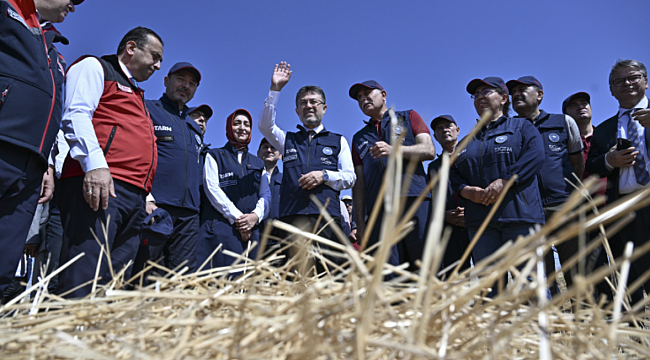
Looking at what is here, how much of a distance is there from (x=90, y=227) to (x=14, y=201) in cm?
31

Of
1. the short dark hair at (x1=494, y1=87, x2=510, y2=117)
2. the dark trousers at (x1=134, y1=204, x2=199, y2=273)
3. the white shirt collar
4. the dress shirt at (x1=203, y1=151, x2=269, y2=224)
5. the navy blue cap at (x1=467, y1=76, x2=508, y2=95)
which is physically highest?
the navy blue cap at (x1=467, y1=76, x2=508, y2=95)

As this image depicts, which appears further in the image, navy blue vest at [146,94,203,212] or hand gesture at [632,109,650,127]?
navy blue vest at [146,94,203,212]

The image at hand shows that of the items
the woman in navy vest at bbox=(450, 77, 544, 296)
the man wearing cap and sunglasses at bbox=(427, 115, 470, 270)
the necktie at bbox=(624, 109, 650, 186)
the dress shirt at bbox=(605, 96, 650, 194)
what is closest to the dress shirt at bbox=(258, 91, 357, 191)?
Answer: the man wearing cap and sunglasses at bbox=(427, 115, 470, 270)

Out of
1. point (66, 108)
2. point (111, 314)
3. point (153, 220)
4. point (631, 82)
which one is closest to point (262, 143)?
point (153, 220)

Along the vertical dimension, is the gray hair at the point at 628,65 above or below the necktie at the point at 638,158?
above

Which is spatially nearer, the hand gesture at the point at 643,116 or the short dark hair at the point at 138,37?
the hand gesture at the point at 643,116

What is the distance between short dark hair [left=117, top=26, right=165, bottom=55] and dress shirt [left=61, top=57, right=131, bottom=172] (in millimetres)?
407

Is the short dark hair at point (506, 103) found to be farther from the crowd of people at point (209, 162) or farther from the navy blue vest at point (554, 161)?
the navy blue vest at point (554, 161)

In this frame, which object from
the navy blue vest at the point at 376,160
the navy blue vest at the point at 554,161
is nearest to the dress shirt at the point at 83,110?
the navy blue vest at the point at 376,160

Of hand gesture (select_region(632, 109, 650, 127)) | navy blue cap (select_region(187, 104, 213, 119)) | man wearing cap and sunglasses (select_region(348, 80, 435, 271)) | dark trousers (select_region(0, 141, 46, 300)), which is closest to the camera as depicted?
dark trousers (select_region(0, 141, 46, 300))

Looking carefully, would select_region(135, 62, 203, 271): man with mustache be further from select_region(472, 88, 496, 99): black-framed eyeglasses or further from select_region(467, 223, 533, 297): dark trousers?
select_region(472, 88, 496, 99): black-framed eyeglasses

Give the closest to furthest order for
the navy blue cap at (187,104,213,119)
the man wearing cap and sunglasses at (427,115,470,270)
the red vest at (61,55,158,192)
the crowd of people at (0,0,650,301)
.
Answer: the crowd of people at (0,0,650,301), the red vest at (61,55,158,192), the man wearing cap and sunglasses at (427,115,470,270), the navy blue cap at (187,104,213,119)

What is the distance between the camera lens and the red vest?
91.3 inches

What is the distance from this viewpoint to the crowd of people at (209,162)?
1.84m
